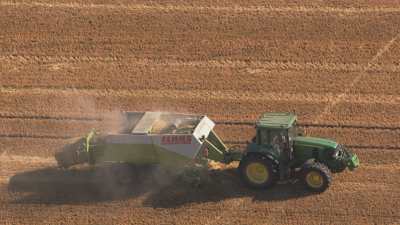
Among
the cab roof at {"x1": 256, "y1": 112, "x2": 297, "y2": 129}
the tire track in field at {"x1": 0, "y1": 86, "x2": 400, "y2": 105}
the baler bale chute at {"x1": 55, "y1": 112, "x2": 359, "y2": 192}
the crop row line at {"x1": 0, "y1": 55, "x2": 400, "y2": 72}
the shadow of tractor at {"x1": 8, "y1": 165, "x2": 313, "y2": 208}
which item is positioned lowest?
the shadow of tractor at {"x1": 8, "y1": 165, "x2": 313, "y2": 208}

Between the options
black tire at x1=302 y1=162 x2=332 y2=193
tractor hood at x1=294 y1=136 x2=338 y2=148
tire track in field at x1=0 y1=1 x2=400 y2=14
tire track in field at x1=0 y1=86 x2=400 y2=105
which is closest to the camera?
black tire at x1=302 y1=162 x2=332 y2=193

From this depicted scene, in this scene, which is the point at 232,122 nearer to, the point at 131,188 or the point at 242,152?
the point at 242,152

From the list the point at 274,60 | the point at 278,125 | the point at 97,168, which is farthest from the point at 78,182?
the point at 274,60

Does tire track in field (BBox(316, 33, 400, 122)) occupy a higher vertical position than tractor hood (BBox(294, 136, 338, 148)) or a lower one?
higher

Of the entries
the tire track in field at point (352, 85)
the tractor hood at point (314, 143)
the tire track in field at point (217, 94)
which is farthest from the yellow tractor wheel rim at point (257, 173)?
the tire track in field at point (217, 94)

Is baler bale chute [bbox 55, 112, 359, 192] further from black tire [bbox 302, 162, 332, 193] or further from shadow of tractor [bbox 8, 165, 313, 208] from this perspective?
shadow of tractor [bbox 8, 165, 313, 208]

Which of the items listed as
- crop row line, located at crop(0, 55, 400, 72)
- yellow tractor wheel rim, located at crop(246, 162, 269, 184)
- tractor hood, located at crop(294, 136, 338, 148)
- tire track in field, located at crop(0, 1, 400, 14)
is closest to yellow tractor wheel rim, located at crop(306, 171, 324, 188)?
tractor hood, located at crop(294, 136, 338, 148)

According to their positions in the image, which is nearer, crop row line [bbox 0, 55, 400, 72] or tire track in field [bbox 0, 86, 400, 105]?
tire track in field [bbox 0, 86, 400, 105]

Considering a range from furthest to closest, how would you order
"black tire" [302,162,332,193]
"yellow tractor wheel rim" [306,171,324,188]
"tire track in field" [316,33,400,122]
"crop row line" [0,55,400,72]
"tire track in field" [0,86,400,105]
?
"crop row line" [0,55,400,72], "tire track in field" [0,86,400,105], "tire track in field" [316,33,400,122], "yellow tractor wheel rim" [306,171,324,188], "black tire" [302,162,332,193]

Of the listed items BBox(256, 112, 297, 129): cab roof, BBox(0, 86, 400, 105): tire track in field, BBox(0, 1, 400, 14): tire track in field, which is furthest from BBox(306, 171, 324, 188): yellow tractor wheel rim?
BBox(0, 1, 400, 14): tire track in field

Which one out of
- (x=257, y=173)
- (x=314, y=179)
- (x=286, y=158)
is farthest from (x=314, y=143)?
(x=257, y=173)
